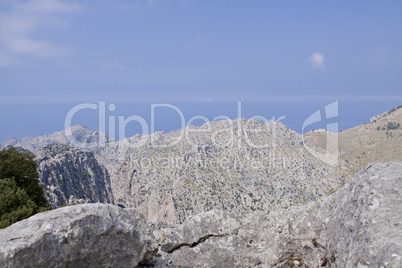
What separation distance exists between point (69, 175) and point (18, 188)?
11735 centimetres

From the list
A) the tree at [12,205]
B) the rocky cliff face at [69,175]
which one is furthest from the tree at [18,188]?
the rocky cliff face at [69,175]

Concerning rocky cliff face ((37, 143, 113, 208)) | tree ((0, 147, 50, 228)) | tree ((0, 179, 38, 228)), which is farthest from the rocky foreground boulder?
rocky cliff face ((37, 143, 113, 208))

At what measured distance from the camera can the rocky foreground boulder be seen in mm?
6637

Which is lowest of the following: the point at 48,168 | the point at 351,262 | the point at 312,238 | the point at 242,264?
the point at 48,168

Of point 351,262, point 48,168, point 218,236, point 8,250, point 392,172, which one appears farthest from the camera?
point 48,168

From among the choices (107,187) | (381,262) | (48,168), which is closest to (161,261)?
(381,262)

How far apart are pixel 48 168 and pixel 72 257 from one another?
13039 cm

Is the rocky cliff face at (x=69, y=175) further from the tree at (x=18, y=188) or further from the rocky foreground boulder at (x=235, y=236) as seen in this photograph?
the rocky foreground boulder at (x=235, y=236)

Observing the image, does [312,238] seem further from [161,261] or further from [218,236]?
[161,261]

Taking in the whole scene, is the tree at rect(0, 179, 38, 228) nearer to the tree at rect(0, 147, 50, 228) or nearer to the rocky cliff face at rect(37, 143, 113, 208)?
the tree at rect(0, 147, 50, 228)

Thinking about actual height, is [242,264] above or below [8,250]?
below

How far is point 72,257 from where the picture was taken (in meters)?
8.30

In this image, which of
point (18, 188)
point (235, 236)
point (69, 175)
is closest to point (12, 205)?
point (18, 188)

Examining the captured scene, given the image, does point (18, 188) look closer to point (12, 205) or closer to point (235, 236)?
point (12, 205)
